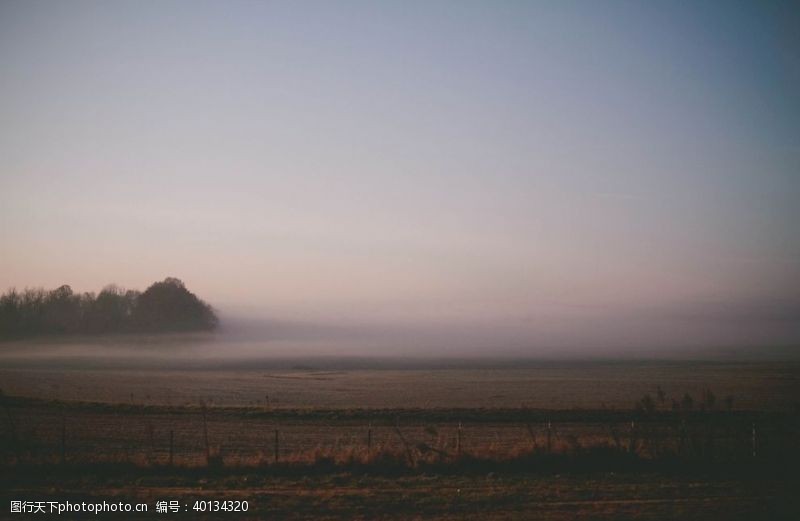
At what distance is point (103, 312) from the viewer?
167 metres

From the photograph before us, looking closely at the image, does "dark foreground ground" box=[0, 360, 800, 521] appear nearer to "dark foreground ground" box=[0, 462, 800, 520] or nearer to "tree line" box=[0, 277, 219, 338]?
"dark foreground ground" box=[0, 462, 800, 520]

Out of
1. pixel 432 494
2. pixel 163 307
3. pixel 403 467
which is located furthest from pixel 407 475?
pixel 163 307

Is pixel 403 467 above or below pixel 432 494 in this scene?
below

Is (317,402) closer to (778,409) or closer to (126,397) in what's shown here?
(126,397)

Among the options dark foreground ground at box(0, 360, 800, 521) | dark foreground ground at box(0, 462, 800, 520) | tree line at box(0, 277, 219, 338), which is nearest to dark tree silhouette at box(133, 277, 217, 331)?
tree line at box(0, 277, 219, 338)

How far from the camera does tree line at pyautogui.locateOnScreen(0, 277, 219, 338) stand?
5925 inches

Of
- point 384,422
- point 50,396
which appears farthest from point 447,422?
point 50,396

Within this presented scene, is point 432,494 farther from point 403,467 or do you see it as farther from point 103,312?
point 103,312

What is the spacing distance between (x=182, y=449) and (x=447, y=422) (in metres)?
15.8

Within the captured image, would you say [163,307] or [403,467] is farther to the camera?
[163,307]

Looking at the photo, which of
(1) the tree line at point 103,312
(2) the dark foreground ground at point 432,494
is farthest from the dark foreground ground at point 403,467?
(1) the tree line at point 103,312

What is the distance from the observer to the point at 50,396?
49.4m

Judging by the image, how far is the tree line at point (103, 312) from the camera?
15050 cm

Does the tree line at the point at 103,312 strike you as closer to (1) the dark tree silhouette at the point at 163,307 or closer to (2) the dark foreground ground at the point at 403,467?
(1) the dark tree silhouette at the point at 163,307
